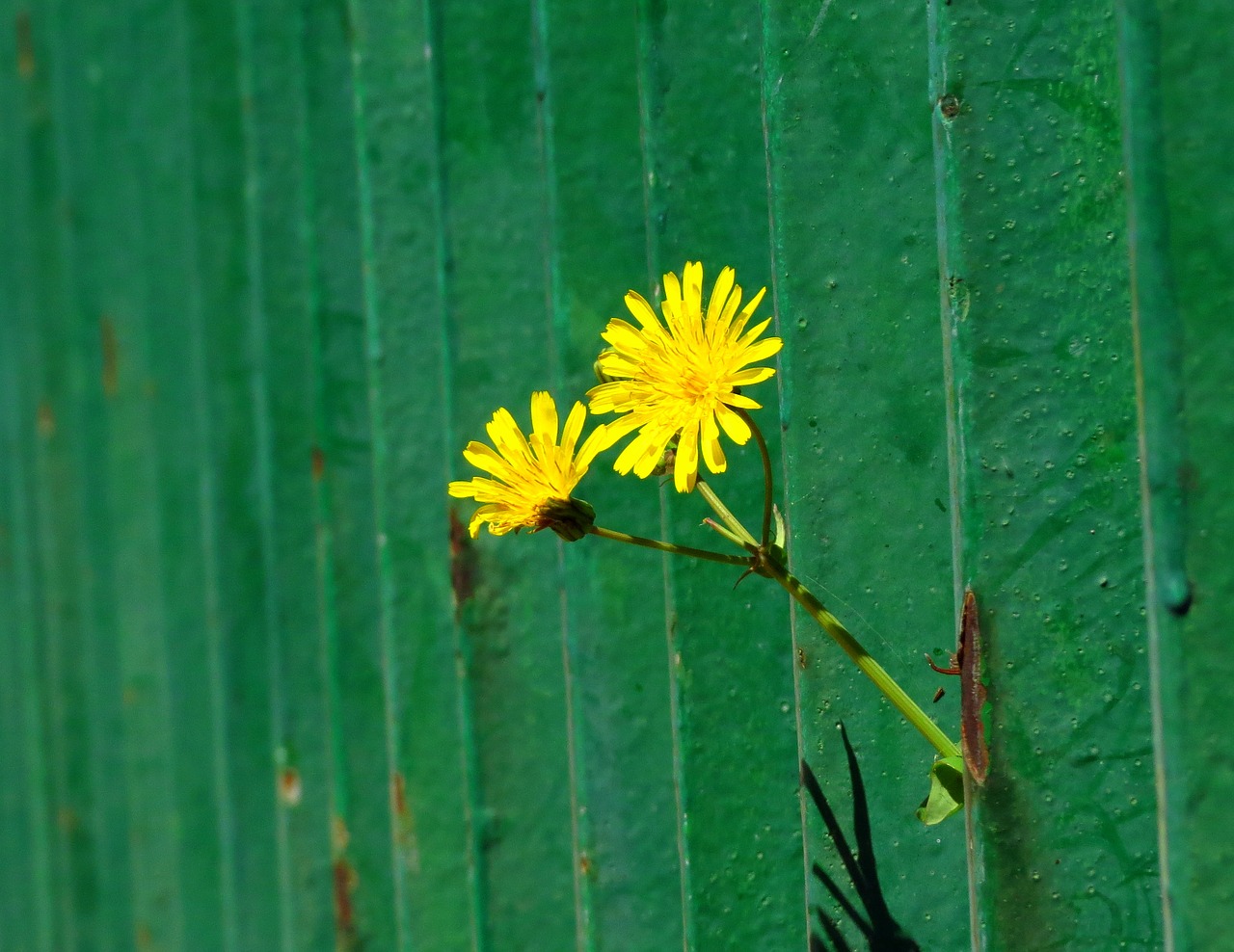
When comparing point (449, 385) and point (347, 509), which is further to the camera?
point (347, 509)

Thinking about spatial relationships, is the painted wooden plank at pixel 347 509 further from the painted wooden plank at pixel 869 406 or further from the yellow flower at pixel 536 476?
the painted wooden plank at pixel 869 406

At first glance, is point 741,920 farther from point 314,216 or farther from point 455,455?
point 314,216

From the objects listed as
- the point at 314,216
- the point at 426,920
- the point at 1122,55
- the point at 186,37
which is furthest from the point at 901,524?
the point at 186,37

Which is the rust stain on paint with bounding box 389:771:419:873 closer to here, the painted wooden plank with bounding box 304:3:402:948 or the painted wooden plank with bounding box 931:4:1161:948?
the painted wooden plank with bounding box 304:3:402:948

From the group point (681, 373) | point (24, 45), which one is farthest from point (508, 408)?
point (24, 45)

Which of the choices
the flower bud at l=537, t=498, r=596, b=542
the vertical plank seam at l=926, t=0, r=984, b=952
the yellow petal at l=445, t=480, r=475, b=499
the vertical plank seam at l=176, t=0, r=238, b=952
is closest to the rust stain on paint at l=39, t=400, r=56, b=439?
the vertical plank seam at l=176, t=0, r=238, b=952

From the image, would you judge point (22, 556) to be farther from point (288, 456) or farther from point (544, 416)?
point (544, 416)

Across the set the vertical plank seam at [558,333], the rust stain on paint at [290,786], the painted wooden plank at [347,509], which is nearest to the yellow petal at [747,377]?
the vertical plank seam at [558,333]
